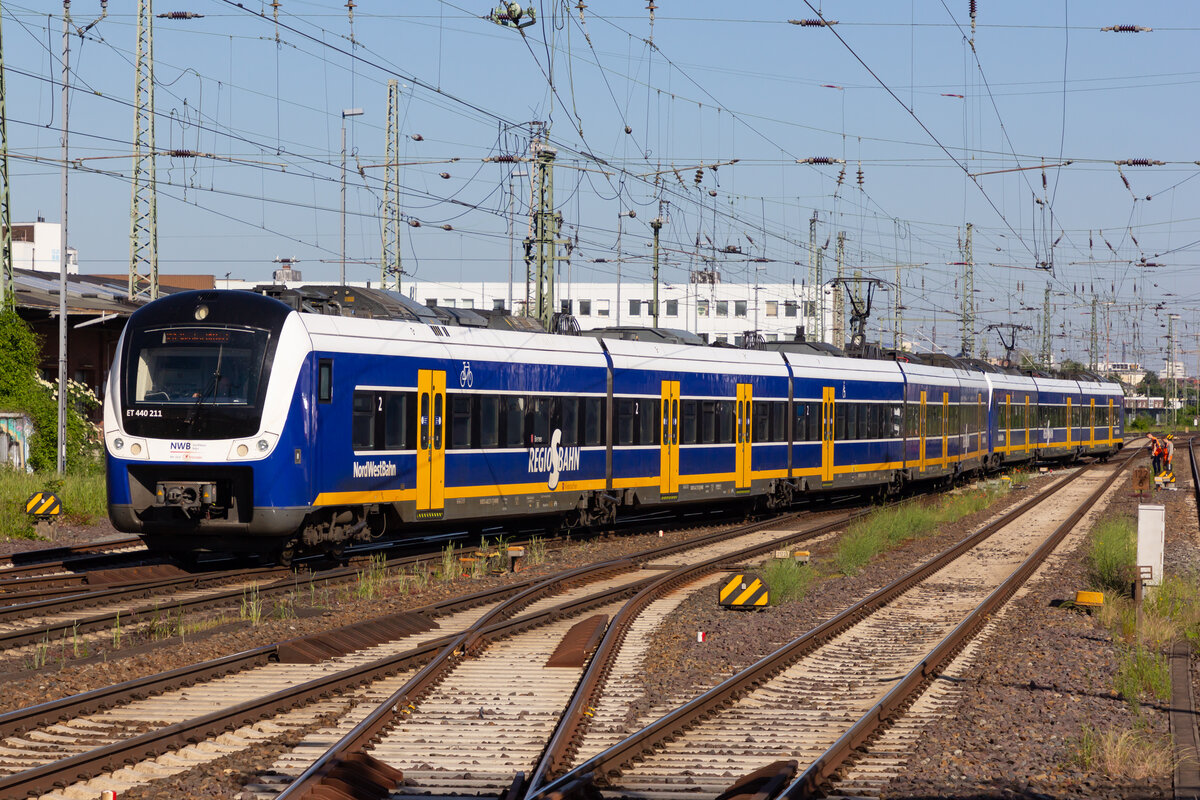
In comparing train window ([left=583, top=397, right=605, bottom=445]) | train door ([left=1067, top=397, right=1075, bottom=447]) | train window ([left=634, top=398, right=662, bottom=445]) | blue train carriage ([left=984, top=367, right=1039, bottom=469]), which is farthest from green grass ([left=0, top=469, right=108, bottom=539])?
train door ([left=1067, top=397, right=1075, bottom=447])

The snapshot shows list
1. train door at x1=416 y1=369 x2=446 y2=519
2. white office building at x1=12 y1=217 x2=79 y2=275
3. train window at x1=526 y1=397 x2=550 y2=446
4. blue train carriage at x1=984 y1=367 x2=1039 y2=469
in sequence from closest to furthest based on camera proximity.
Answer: train door at x1=416 y1=369 x2=446 y2=519
train window at x1=526 y1=397 x2=550 y2=446
blue train carriage at x1=984 y1=367 x2=1039 y2=469
white office building at x1=12 y1=217 x2=79 y2=275

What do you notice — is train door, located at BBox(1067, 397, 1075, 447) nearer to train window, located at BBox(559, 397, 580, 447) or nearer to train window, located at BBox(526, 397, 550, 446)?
train window, located at BBox(559, 397, 580, 447)

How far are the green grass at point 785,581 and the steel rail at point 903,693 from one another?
213cm

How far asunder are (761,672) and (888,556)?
35.9 ft

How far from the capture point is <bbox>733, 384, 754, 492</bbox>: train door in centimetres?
2578

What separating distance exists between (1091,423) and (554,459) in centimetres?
4447

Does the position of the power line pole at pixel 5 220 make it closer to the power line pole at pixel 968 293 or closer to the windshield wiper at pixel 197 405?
the windshield wiper at pixel 197 405

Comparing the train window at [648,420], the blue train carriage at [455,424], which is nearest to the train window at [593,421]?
the blue train carriage at [455,424]

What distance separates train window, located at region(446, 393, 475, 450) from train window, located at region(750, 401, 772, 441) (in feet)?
29.4

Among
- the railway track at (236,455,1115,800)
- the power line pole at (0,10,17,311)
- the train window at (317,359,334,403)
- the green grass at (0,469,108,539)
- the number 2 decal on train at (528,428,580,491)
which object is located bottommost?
the railway track at (236,455,1115,800)

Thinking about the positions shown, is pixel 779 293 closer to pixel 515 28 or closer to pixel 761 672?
pixel 515 28

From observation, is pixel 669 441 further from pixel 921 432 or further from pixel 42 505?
pixel 921 432

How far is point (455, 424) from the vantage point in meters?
18.4

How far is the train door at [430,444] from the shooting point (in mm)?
17625
